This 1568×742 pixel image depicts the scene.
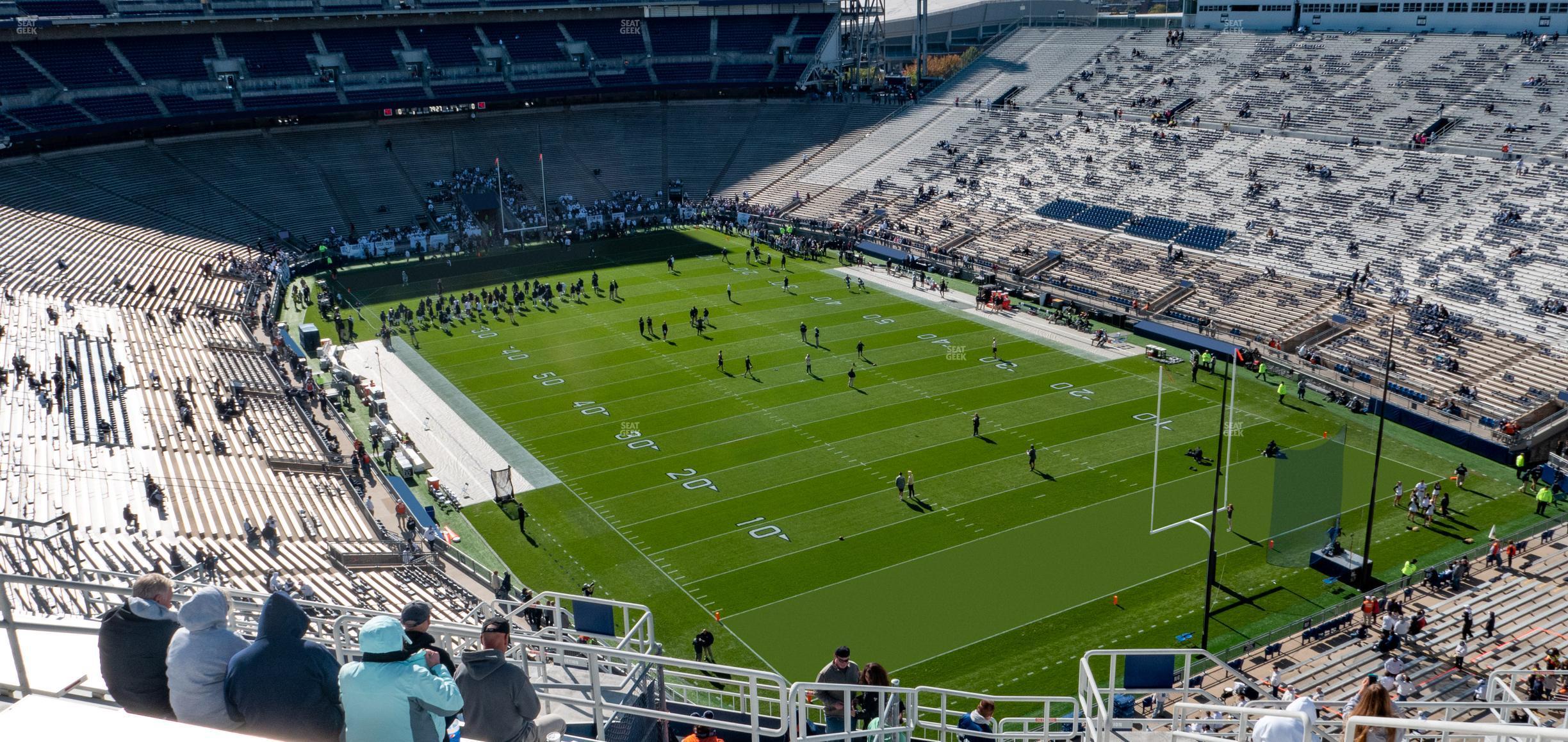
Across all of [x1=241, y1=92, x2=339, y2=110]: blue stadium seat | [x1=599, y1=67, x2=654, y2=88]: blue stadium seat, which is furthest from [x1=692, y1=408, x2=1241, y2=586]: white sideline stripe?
[x1=599, y1=67, x2=654, y2=88]: blue stadium seat

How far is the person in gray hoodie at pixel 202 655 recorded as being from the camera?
600cm

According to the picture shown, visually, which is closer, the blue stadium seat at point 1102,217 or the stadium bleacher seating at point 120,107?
the blue stadium seat at point 1102,217

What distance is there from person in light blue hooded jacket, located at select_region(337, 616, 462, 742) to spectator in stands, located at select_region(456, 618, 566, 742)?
2.14ft

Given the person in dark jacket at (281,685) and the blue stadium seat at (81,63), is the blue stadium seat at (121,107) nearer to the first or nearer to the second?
the blue stadium seat at (81,63)

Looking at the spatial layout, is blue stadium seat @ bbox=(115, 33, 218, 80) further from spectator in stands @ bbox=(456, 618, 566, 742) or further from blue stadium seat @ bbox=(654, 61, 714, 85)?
spectator in stands @ bbox=(456, 618, 566, 742)

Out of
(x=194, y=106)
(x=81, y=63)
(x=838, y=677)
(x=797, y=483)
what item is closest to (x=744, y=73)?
(x=194, y=106)

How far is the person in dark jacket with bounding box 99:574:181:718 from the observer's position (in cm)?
630

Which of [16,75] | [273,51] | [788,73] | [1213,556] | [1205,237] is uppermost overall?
[273,51]

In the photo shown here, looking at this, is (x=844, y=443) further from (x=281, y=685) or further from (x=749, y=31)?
(x=749, y=31)

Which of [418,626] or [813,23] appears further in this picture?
[813,23]

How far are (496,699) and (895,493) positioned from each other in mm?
21809

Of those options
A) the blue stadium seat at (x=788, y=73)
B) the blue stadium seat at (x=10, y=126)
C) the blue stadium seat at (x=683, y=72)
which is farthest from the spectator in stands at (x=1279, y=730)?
the blue stadium seat at (x=788, y=73)

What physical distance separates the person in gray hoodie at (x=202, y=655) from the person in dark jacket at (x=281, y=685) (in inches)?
12.6

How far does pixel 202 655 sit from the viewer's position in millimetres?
6004
